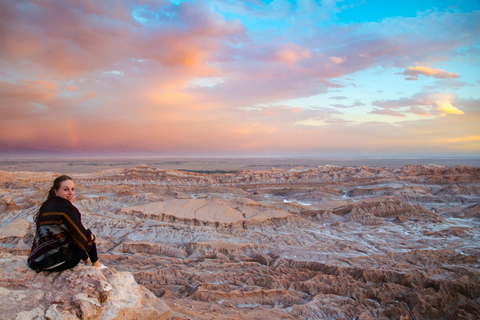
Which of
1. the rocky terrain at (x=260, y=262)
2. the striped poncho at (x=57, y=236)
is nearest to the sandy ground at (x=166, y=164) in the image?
the rocky terrain at (x=260, y=262)

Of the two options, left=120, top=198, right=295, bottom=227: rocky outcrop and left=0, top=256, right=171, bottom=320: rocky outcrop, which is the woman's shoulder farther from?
left=120, top=198, right=295, bottom=227: rocky outcrop

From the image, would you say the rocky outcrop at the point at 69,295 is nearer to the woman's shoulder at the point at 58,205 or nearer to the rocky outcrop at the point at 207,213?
the woman's shoulder at the point at 58,205

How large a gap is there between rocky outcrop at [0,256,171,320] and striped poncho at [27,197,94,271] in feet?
0.82

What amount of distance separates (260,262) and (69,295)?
8.84 m

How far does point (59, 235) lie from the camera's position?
3859 mm

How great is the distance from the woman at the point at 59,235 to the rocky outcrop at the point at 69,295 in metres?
0.19

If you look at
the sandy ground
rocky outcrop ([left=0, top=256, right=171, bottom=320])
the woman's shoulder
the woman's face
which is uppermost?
the woman's face

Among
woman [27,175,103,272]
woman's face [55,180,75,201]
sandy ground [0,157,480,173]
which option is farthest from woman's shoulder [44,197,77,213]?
sandy ground [0,157,480,173]

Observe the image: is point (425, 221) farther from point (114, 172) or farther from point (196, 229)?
point (114, 172)

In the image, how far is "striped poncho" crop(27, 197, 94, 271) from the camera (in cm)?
380

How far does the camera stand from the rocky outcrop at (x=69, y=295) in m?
3.67

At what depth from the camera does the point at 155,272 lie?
31.5 feet

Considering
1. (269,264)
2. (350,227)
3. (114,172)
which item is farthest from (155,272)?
(114,172)

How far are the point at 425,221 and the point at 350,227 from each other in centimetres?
582
